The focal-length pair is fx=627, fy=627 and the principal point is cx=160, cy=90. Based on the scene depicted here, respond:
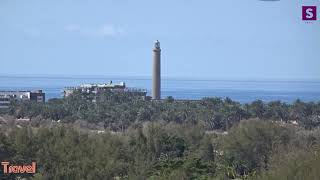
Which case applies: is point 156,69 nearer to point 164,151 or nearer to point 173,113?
point 173,113

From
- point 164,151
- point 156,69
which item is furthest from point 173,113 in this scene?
point 156,69

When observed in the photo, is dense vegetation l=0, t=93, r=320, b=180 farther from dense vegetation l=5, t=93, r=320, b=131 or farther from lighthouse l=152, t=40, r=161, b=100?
lighthouse l=152, t=40, r=161, b=100

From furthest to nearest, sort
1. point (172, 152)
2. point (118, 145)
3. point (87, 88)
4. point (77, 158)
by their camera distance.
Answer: point (87, 88) → point (172, 152) → point (118, 145) → point (77, 158)

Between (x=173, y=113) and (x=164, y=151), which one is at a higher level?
(x=164, y=151)

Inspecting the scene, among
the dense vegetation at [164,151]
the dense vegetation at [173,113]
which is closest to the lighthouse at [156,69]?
the dense vegetation at [173,113]

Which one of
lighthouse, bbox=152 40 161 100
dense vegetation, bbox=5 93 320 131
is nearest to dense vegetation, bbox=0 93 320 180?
dense vegetation, bbox=5 93 320 131

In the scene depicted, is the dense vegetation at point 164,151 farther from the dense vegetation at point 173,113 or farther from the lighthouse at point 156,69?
the lighthouse at point 156,69

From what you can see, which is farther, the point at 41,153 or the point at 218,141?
the point at 218,141

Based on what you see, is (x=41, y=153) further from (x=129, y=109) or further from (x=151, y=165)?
(x=129, y=109)

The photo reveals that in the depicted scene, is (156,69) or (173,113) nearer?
(173,113)

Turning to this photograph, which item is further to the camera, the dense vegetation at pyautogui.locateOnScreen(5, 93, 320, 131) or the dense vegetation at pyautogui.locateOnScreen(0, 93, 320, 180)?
the dense vegetation at pyautogui.locateOnScreen(5, 93, 320, 131)

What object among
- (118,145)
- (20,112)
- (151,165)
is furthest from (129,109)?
(151,165)
